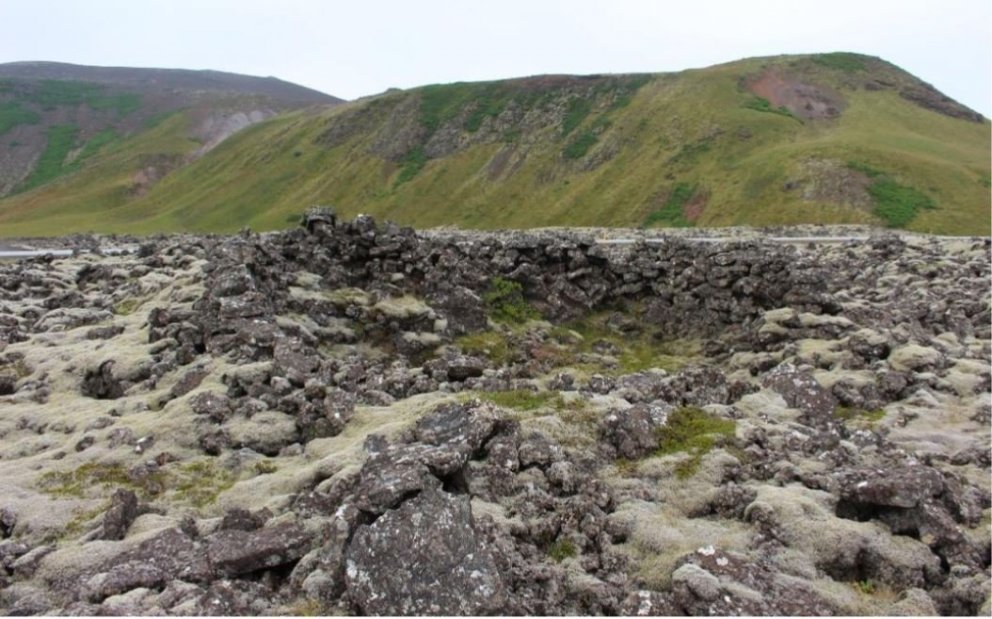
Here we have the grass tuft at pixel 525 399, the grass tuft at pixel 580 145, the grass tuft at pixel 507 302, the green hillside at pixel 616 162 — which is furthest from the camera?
the grass tuft at pixel 580 145

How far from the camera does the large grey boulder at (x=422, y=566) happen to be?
10555 millimetres

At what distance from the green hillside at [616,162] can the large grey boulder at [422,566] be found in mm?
95983

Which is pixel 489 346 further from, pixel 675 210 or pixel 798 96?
pixel 798 96

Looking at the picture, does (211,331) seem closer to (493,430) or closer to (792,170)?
(493,430)

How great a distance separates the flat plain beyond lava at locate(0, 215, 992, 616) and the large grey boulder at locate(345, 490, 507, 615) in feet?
0.13

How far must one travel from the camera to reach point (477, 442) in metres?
14.6

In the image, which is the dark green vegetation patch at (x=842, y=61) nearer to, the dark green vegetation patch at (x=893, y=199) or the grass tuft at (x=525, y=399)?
the dark green vegetation patch at (x=893, y=199)

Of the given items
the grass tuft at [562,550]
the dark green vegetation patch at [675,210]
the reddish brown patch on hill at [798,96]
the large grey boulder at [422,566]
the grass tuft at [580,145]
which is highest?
the reddish brown patch on hill at [798,96]

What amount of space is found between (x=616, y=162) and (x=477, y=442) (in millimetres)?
132701

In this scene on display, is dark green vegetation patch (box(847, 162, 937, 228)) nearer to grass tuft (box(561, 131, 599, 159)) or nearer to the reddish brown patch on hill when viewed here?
the reddish brown patch on hill

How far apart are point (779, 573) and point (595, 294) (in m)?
21.0

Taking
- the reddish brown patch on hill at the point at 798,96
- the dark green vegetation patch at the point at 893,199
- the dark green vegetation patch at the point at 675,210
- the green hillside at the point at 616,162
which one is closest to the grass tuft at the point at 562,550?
the green hillside at the point at 616,162

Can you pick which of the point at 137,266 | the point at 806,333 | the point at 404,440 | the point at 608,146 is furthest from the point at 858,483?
the point at 608,146

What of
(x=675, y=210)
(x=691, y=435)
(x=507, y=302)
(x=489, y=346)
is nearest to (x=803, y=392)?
(x=691, y=435)
